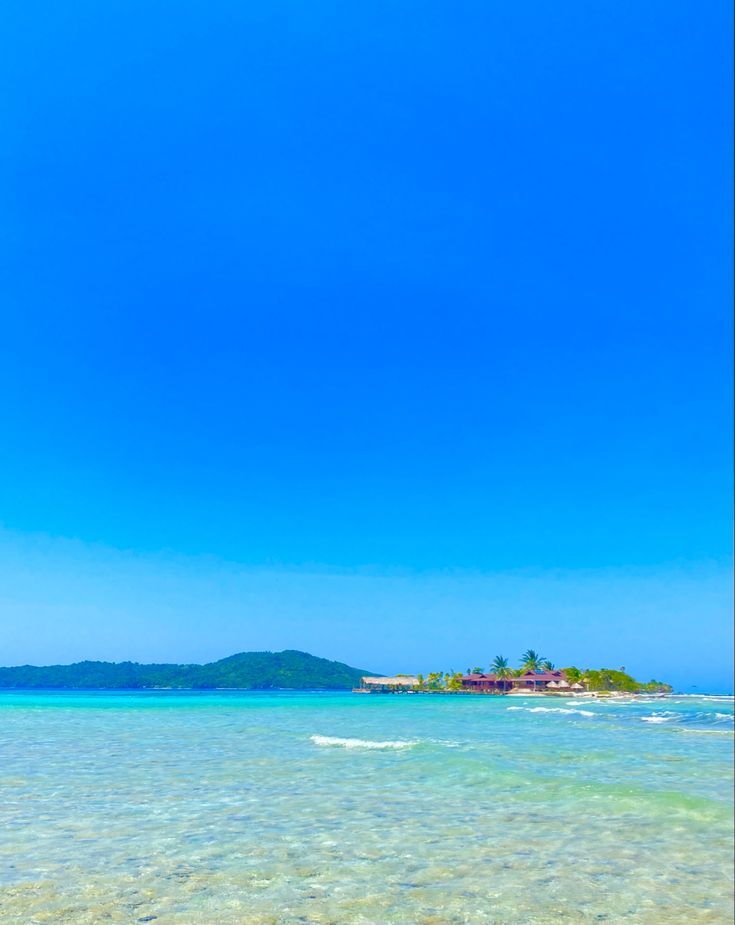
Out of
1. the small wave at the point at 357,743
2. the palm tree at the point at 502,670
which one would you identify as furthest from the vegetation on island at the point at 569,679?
the small wave at the point at 357,743

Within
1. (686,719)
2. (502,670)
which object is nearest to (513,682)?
(502,670)

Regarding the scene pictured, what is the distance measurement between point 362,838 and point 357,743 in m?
16.3

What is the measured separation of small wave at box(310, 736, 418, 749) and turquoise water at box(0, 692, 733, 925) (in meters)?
3.69

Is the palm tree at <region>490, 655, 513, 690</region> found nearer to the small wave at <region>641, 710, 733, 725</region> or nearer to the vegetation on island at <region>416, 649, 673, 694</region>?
the vegetation on island at <region>416, 649, 673, 694</region>

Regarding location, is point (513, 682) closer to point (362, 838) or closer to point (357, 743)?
point (357, 743)

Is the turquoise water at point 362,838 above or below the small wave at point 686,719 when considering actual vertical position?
above

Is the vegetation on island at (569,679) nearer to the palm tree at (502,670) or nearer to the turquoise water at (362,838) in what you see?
the palm tree at (502,670)

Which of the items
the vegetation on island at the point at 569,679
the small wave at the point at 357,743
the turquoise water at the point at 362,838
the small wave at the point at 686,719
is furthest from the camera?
the vegetation on island at the point at 569,679

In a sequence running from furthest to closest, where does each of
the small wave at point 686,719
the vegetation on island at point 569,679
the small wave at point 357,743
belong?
1. the vegetation on island at point 569,679
2. the small wave at point 686,719
3. the small wave at point 357,743

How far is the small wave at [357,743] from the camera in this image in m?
26.0

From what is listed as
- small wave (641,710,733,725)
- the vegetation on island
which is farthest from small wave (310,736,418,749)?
the vegetation on island

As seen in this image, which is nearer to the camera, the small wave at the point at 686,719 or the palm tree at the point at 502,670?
the small wave at the point at 686,719

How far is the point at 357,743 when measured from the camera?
27.2 m

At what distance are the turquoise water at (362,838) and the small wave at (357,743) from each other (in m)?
3.69
